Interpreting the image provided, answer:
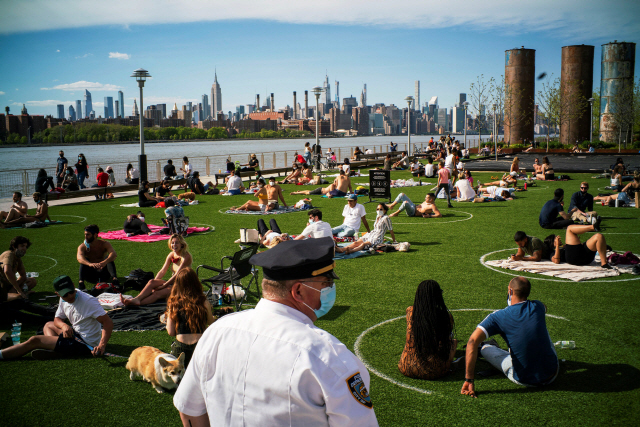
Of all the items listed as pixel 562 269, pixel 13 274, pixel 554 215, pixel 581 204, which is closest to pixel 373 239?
pixel 562 269

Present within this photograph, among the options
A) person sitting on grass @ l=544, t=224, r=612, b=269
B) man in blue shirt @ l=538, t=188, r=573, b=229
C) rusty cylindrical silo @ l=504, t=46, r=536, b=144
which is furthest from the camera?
rusty cylindrical silo @ l=504, t=46, r=536, b=144

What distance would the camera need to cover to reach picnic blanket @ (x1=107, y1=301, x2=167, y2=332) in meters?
8.10

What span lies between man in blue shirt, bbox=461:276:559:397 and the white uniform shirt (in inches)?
161

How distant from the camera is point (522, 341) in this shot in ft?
18.9

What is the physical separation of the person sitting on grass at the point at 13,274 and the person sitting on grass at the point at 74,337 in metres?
1.97

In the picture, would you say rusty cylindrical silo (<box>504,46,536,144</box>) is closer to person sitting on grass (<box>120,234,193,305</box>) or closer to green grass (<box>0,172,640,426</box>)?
green grass (<box>0,172,640,426</box>)

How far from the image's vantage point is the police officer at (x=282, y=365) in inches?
78.2

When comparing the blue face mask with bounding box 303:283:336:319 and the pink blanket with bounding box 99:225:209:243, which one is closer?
the blue face mask with bounding box 303:283:336:319

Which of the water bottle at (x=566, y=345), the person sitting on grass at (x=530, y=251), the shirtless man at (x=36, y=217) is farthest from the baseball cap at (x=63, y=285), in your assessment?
the shirtless man at (x=36, y=217)

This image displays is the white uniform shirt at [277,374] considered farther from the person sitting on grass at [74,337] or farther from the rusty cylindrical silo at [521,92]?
the rusty cylindrical silo at [521,92]

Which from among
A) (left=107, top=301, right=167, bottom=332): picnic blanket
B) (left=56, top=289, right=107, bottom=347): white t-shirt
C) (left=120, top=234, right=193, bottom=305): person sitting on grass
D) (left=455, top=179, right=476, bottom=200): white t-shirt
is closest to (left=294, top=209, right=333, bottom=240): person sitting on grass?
(left=120, top=234, right=193, bottom=305): person sitting on grass

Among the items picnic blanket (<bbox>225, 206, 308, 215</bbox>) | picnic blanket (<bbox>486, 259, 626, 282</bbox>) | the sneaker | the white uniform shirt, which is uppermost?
the white uniform shirt

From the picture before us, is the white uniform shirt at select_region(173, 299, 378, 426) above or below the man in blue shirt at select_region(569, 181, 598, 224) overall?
above

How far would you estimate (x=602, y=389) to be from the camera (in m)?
5.80
